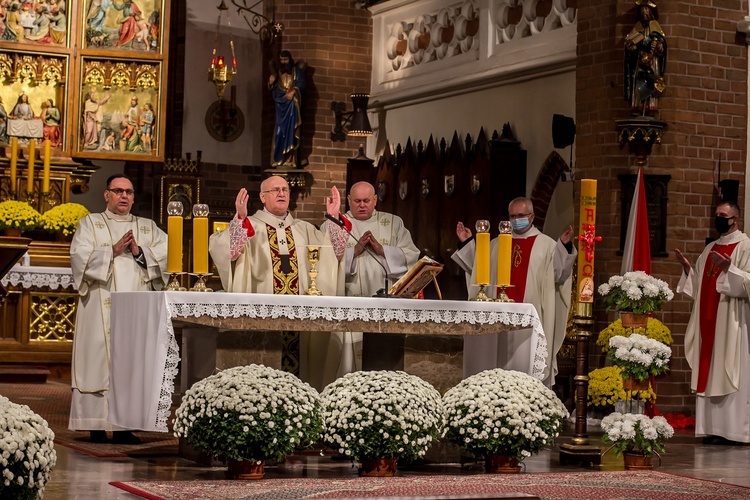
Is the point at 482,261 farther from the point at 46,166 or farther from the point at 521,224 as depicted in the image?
the point at 46,166

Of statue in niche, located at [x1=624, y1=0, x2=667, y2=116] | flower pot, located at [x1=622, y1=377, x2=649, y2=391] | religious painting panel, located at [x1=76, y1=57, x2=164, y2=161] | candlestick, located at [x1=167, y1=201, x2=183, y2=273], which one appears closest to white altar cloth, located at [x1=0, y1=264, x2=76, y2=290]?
religious painting panel, located at [x1=76, y1=57, x2=164, y2=161]

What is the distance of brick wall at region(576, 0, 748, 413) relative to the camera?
39.3ft

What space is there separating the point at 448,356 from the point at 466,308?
0.70 m

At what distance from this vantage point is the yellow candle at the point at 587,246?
8523mm

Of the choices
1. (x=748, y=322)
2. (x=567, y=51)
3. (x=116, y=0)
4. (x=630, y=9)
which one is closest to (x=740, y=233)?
(x=748, y=322)

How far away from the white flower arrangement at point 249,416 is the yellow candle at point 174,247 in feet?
2.44

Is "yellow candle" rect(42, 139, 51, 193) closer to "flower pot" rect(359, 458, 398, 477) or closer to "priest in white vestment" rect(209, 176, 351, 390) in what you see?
"priest in white vestment" rect(209, 176, 351, 390)

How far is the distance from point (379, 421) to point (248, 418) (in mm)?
766

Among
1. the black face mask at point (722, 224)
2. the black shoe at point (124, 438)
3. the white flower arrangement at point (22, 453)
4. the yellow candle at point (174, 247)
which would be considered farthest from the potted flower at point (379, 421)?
the black face mask at point (722, 224)

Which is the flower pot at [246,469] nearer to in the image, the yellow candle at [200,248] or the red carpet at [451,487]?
the red carpet at [451,487]

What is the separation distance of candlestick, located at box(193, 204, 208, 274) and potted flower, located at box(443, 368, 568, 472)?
1.65 metres

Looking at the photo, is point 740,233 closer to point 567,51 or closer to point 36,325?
point 567,51

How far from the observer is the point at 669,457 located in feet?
31.1

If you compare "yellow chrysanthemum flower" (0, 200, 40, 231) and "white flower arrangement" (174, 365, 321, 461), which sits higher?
"yellow chrysanthemum flower" (0, 200, 40, 231)
